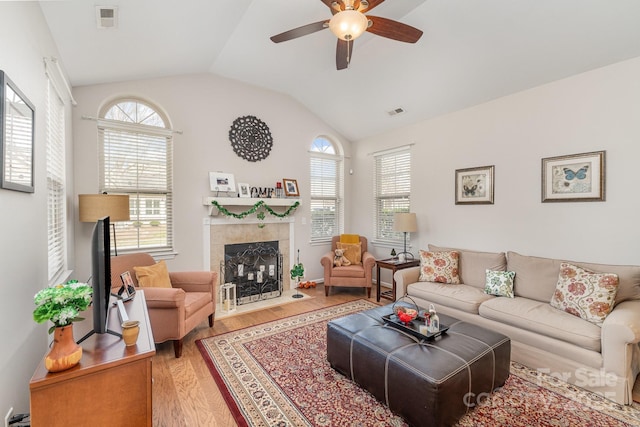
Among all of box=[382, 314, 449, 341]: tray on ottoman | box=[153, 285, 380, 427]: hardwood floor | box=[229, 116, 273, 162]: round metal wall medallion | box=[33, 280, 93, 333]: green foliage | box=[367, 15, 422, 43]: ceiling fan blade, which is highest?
box=[367, 15, 422, 43]: ceiling fan blade

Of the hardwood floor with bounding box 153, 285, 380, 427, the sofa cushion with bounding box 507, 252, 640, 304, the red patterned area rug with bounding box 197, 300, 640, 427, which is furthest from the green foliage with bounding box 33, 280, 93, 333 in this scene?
the sofa cushion with bounding box 507, 252, 640, 304

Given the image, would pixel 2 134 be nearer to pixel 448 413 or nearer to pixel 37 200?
pixel 37 200

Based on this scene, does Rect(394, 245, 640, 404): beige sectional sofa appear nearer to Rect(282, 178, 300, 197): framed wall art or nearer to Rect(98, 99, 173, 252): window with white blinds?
Rect(282, 178, 300, 197): framed wall art

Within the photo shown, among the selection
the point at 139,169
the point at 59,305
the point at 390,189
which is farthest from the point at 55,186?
the point at 390,189

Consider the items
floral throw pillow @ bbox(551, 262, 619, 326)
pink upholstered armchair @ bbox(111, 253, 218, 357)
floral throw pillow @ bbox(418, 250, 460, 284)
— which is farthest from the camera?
floral throw pillow @ bbox(418, 250, 460, 284)

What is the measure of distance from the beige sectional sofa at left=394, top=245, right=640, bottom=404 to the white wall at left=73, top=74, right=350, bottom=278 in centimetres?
264

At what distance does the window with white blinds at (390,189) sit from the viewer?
4.80 metres

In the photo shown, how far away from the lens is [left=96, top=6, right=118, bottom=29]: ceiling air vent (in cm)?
210

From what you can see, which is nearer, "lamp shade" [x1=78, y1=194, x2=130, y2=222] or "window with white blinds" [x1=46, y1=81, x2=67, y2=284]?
"window with white blinds" [x1=46, y1=81, x2=67, y2=284]

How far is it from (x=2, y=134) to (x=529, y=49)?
13.3ft

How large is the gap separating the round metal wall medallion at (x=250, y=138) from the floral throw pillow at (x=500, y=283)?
3.53m

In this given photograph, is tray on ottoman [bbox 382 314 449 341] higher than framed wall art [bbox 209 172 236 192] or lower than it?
lower

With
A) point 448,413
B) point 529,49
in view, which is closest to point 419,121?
point 529,49

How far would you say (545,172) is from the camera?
3211 millimetres
